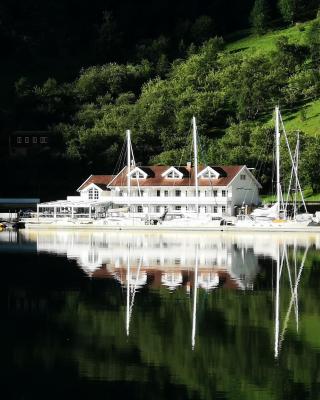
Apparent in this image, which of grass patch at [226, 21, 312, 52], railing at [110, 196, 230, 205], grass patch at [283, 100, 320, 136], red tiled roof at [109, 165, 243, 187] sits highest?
grass patch at [226, 21, 312, 52]

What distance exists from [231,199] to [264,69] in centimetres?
5249

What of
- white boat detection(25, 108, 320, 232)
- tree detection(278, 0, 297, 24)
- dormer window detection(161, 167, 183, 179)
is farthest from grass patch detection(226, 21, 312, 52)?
white boat detection(25, 108, 320, 232)

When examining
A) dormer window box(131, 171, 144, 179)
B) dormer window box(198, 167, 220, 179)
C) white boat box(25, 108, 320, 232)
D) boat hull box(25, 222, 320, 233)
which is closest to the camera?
boat hull box(25, 222, 320, 233)

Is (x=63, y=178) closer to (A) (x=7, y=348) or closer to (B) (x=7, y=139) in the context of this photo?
(B) (x=7, y=139)

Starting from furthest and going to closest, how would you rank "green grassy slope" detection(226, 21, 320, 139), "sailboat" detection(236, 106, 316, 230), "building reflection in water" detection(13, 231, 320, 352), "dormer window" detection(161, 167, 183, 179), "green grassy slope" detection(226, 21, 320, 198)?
"green grassy slope" detection(226, 21, 320, 139), "green grassy slope" detection(226, 21, 320, 198), "dormer window" detection(161, 167, 183, 179), "sailboat" detection(236, 106, 316, 230), "building reflection in water" detection(13, 231, 320, 352)

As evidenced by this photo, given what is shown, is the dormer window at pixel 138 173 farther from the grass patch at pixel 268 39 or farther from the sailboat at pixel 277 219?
the grass patch at pixel 268 39

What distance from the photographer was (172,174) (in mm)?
113562

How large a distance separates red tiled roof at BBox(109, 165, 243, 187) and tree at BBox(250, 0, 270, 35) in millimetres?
86060

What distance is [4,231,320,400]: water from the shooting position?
27.1 m

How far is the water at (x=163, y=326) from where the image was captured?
27109 millimetres

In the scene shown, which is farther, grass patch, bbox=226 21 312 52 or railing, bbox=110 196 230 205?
grass patch, bbox=226 21 312 52

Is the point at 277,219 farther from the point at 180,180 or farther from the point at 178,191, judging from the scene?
the point at 180,180

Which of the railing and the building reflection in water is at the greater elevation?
the railing

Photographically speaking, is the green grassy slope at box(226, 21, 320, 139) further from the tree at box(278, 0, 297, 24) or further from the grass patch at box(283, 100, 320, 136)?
the tree at box(278, 0, 297, 24)
